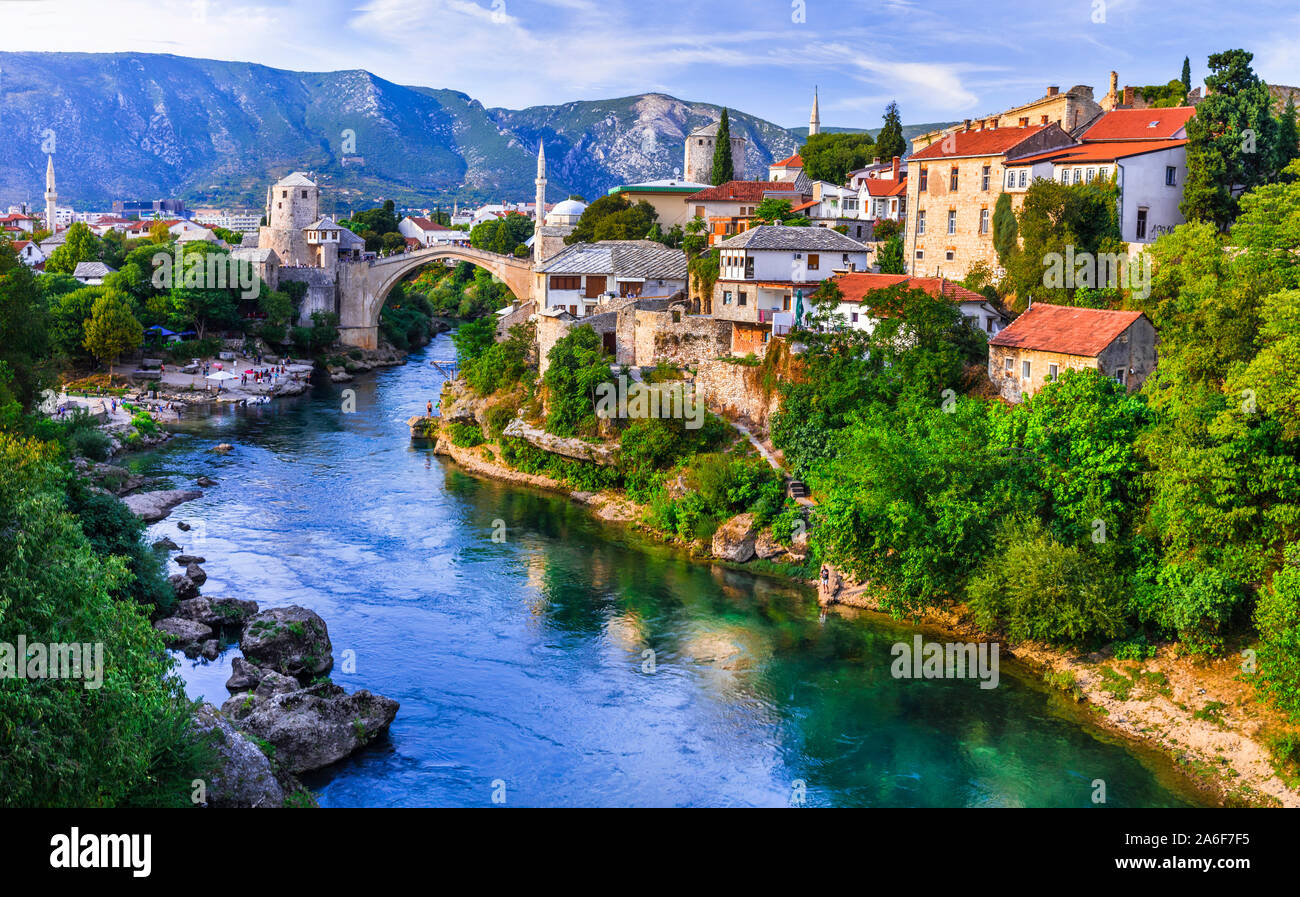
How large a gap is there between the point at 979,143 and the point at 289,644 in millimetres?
26250

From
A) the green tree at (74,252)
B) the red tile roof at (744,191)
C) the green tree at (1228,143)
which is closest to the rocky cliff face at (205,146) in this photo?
the green tree at (74,252)

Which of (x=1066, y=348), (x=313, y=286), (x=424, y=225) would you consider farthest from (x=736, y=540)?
(x=424, y=225)

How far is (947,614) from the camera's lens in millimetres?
24266

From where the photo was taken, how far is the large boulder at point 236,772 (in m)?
14.6

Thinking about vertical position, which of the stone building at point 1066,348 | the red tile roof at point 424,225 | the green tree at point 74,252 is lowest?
the stone building at point 1066,348

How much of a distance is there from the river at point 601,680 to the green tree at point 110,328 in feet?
65.8

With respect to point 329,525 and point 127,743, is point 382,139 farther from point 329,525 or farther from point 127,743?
point 127,743

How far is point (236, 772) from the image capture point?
49.3ft

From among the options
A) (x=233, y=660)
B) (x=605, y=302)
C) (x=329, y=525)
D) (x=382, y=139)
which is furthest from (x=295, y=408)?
(x=382, y=139)

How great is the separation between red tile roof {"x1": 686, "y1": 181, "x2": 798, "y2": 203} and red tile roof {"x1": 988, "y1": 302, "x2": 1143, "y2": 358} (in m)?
23.0

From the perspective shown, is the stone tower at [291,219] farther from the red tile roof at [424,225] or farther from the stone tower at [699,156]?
the red tile roof at [424,225]

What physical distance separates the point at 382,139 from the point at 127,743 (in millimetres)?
198203

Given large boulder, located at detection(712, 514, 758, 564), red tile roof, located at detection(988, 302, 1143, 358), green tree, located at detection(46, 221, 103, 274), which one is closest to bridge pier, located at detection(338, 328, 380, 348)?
green tree, located at detection(46, 221, 103, 274)

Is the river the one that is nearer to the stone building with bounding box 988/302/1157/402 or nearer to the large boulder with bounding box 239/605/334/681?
the large boulder with bounding box 239/605/334/681
